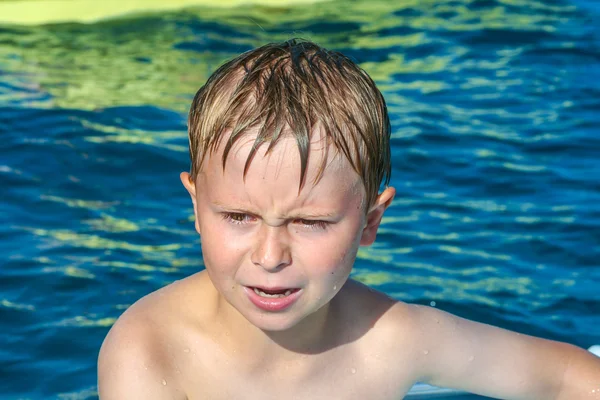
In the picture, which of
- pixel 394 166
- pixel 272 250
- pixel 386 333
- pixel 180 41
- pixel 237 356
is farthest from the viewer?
pixel 180 41

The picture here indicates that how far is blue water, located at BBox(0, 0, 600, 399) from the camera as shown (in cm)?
422

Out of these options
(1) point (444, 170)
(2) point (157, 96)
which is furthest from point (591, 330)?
(2) point (157, 96)

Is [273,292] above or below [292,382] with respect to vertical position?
above

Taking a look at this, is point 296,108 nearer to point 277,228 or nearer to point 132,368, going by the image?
point 277,228

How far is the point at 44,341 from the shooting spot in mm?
3863

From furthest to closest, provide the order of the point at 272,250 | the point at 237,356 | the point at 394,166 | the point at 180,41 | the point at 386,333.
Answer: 1. the point at 180,41
2. the point at 394,166
3. the point at 386,333
4. the point at 237,356
5. the point at 272,250

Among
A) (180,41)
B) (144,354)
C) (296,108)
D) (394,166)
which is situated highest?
(296,108)

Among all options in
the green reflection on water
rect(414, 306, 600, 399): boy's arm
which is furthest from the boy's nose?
the green reflection on water

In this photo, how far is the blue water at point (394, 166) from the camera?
13.8 ft

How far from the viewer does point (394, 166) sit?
216 inches

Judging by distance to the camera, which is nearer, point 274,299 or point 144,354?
point 274,299

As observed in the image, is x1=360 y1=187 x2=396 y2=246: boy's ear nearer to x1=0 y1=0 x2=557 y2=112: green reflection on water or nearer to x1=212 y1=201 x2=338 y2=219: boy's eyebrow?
x1=212 y1=201 x2=338 y2=219: boy's eyebrow

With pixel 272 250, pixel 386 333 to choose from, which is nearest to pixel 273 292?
pixel 272 250

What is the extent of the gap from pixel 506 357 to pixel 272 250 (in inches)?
35.7
